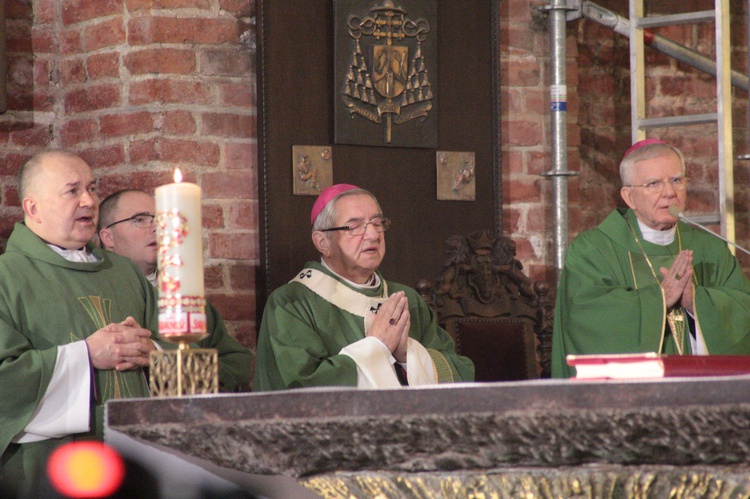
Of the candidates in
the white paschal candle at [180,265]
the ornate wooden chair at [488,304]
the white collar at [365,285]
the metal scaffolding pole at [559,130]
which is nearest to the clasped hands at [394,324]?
the white collar at [365,285]

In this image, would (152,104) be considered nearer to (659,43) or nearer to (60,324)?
(60,324)

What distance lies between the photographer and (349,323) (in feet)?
11.9

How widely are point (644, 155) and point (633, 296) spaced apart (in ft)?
1.79

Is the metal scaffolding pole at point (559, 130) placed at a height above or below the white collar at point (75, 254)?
above

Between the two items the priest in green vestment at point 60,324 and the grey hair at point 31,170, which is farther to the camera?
the grey hair at point 31,170

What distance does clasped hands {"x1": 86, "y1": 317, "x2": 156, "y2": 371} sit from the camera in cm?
290

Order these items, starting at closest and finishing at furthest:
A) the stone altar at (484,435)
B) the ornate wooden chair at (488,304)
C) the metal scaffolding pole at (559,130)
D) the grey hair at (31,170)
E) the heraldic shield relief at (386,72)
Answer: the stone altar at (484,435) → the grey hair at (31,170) → the ornate wooden chair at (488,304) → the heraldic shield relief at (386,72) → the metal scaffolding pole at (559,130)

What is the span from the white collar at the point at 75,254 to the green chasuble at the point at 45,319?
27mm

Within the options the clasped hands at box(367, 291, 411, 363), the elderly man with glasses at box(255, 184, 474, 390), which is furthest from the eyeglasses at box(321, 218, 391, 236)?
the clasped hands at box(367, 291, 411, 363)

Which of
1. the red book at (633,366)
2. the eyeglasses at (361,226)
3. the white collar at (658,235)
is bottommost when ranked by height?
the red book at (633,366)

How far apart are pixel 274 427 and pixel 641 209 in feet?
9.93

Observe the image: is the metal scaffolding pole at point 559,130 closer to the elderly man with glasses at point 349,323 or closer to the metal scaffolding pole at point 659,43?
the metal scaffolding pole at point 659,43

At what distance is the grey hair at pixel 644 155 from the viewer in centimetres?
398

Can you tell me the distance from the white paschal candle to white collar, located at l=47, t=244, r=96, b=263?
1.70m
